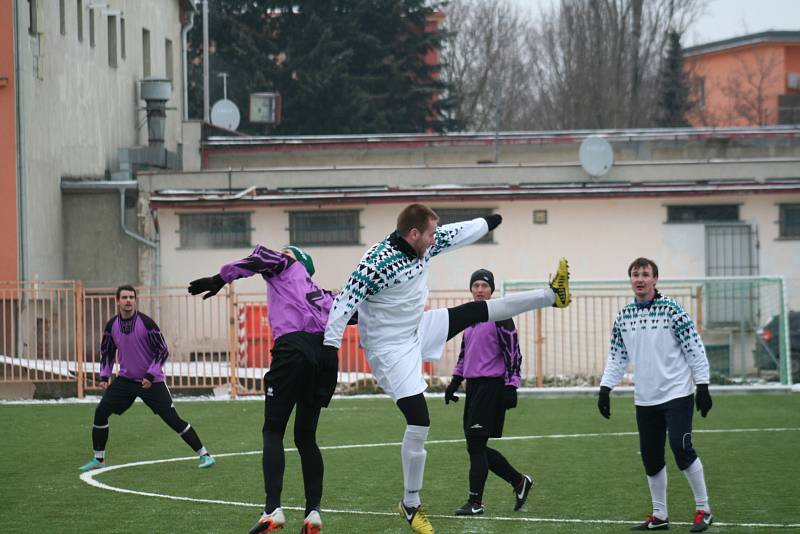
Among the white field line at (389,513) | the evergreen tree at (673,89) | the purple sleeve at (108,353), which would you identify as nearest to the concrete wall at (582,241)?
the white field line at (389,513)

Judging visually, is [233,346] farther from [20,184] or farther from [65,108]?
[65,108]

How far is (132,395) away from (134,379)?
170 mm

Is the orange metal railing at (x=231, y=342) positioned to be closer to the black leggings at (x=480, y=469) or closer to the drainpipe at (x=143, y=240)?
the drainpipe at (x=143, y=240)

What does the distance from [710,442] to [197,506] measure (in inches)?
283

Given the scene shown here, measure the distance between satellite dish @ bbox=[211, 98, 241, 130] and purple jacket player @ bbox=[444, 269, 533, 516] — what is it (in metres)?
31.4

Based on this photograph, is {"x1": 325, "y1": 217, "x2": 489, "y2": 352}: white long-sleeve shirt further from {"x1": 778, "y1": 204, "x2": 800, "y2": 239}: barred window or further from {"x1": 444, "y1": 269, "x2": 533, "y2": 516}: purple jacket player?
{"x1": 778, "y1": 204, "x2": 800, "y2": 239}: barred window

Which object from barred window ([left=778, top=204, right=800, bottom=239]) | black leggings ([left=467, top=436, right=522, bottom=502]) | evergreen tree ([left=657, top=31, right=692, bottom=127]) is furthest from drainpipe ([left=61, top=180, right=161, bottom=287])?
evergreen tree ([left=657, top=31, right=692, bottom=127])

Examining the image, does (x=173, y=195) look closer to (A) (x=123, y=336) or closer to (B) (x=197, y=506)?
(A) (x=123, y=336)

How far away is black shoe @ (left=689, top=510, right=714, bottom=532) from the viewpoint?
10.1m

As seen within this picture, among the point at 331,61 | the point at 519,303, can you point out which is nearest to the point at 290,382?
the point at 519,303

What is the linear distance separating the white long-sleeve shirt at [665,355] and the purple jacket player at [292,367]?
7.81ft

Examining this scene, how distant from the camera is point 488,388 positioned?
1138 centimetres

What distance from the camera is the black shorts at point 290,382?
982 cm

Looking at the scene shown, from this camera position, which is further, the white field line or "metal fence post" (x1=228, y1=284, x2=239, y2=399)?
"metal fence post" (x1=228, y1=284, x2=239, y2=399)
